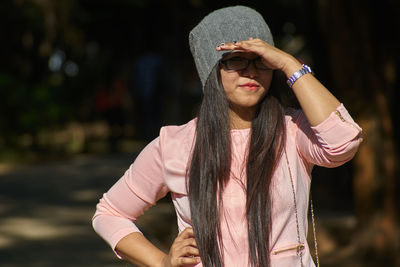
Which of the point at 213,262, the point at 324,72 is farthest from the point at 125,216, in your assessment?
the point at 324,72

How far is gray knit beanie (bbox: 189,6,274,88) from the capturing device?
8.13 feet

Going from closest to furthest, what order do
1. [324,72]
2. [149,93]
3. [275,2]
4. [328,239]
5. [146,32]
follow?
[328,239]
[324,72]
[149,93]
[275,2]
[146,32]

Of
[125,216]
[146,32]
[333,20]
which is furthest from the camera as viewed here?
[146,32]

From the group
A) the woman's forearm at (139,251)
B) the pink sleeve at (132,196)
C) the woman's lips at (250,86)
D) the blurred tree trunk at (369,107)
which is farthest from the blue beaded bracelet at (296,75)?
the blurred tree trunk at (369,107)

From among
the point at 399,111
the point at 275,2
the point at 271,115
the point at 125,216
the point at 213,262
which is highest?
the point at 275,2

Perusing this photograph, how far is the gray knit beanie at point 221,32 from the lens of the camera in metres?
2.48

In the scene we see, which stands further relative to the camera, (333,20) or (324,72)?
(324,72)

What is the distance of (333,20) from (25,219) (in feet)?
14.2

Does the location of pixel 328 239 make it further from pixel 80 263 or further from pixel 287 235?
pixel 287 235

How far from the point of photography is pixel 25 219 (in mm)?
8797

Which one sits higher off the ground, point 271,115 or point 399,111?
point 399,111

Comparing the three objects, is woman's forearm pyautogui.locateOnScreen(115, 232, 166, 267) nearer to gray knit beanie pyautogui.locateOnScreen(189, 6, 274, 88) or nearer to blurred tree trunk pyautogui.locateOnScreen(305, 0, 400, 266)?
gray knit beanie pyautogui.locateOnScreen(189, 6, 274, 88)

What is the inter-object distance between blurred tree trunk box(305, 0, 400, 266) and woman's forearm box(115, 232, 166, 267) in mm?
4165

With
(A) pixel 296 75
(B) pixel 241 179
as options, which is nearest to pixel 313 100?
(A) pixel 296 75
